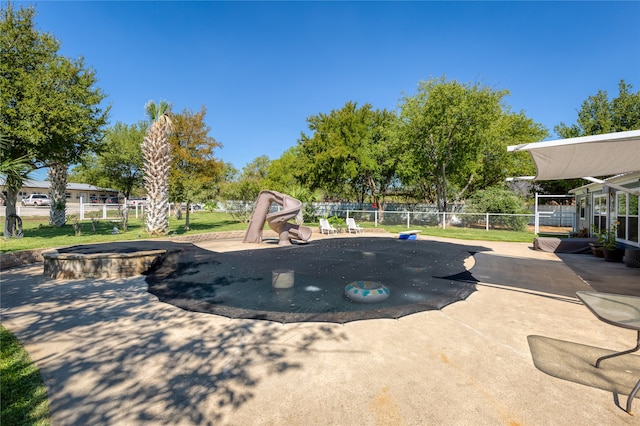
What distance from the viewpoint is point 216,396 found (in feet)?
Result: 8.74

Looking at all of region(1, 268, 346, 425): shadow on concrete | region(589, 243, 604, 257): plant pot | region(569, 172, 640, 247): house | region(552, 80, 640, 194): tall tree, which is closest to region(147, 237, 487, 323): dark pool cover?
region(1, 268, 346, 425): shadow on concrete

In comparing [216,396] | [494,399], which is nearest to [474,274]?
[494,399]

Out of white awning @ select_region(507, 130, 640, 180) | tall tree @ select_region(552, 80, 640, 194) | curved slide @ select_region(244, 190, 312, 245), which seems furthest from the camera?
tall tree @ select_region(552, 80, 640, 194)

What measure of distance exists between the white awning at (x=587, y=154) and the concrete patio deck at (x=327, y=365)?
2668mm

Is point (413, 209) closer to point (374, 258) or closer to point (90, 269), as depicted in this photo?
point (374, 258)

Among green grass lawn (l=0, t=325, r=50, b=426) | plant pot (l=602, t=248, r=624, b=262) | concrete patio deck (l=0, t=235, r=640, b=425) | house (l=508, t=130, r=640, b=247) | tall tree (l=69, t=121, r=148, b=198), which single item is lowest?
concrete patio deck (l=0, t=235, r=640, b=425)

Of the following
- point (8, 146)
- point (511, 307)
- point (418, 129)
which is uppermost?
point (418, 129)

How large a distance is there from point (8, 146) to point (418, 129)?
77.3ft

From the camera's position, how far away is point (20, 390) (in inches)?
107

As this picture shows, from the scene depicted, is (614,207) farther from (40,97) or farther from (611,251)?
(40,97)

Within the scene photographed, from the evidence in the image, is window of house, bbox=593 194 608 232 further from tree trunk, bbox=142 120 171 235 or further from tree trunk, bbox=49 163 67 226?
tree trunk, bbox=49 163 67 226

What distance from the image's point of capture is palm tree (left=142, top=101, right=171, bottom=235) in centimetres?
1440

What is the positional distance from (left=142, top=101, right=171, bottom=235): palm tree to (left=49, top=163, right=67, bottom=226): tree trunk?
796 cm

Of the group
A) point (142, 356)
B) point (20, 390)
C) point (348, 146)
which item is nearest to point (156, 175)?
point (142, 356)
